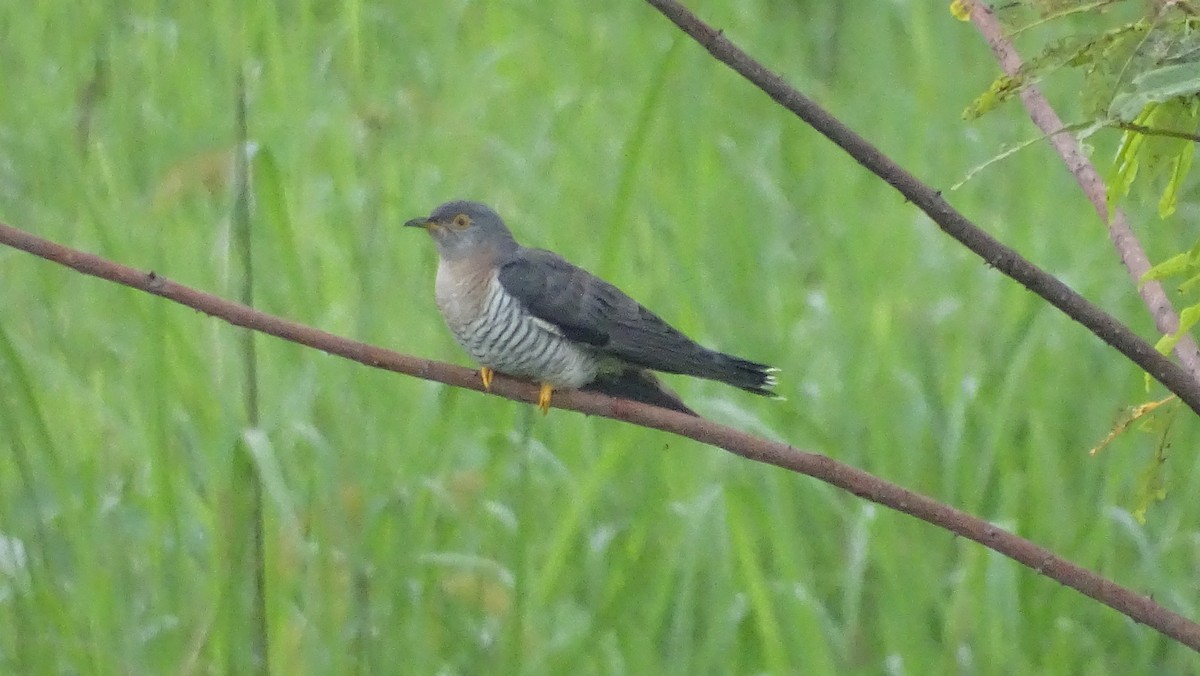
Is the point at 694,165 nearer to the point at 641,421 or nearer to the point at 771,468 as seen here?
the point at 771,468

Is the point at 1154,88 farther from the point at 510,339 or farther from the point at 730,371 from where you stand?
Result: the point at 510,339

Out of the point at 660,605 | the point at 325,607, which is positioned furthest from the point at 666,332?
the point at 325,607

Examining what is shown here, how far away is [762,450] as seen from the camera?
55.0 inches

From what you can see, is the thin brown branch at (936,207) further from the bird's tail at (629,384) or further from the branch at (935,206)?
the bird's tail at (629,384)

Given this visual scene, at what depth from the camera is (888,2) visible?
17.5 ft

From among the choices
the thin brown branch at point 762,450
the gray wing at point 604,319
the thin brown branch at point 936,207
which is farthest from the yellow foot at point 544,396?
the thin brown branch at point 936,207

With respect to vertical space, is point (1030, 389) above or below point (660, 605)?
above

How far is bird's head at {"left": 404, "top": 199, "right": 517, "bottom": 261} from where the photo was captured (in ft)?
9.52

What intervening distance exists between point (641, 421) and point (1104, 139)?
325cm

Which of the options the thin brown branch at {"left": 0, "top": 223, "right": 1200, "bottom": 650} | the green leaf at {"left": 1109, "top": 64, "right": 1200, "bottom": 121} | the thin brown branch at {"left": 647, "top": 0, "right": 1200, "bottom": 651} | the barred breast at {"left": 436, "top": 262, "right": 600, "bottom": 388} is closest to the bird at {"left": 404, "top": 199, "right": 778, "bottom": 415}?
Answer: the barred breast at {"left": 436, "top": 262, "right": 600, "bottom": 388}

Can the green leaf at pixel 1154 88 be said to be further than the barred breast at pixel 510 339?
No

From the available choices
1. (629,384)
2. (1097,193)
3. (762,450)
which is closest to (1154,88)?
(762,450)

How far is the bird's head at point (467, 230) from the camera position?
2902 mm

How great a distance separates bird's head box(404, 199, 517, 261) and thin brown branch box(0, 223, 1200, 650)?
121 cm
